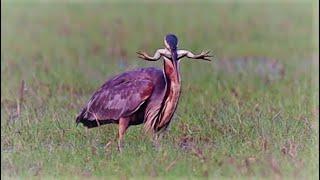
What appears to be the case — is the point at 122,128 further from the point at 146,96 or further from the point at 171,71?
the point at 171,71

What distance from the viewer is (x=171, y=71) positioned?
734 centimetres

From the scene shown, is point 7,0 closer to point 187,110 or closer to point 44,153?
point 187,110

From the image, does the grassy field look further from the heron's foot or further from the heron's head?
the heron's head

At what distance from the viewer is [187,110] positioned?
876 centimetres

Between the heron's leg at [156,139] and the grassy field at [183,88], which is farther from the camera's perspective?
the heron's leg at [156,139]

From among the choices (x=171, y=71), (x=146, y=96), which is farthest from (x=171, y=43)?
(x=146, y=96)

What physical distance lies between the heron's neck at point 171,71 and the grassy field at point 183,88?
50cm

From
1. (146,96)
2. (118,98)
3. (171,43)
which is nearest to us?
(171,43)

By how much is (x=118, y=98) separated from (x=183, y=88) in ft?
8.11

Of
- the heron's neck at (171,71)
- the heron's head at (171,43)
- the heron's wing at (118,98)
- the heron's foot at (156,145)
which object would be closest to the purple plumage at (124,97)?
the heron's wing at (118,98)

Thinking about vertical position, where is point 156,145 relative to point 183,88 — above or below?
below

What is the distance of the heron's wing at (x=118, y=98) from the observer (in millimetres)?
7438

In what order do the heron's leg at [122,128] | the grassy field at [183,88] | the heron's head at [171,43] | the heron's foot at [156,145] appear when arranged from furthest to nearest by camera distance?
the heron's leg at [122,128] < the heron's foot at [156,145] < the heron's head at [171,43] < the grassy field at [183,88]

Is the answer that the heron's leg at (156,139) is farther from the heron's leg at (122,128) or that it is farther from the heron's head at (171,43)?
the heron's head at (171,43)
